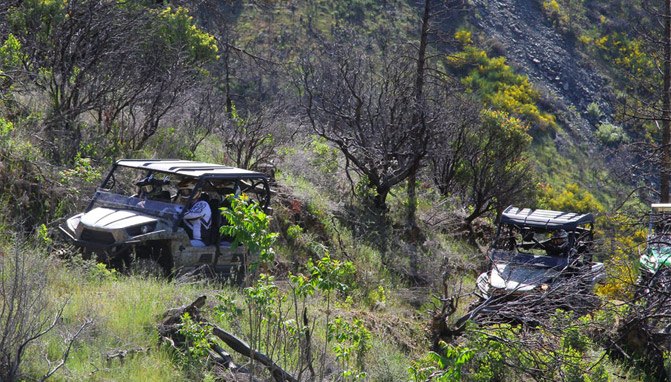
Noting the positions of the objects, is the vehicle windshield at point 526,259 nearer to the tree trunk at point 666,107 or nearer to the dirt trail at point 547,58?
the tree trunk at point 666,107

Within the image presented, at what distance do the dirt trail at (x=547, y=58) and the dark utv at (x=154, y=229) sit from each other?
29.4m

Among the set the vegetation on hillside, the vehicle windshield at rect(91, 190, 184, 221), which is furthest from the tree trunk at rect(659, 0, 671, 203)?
the vehicle windshield at rect(91, 190, 184, 221)

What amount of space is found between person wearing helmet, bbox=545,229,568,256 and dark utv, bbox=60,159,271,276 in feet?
14.9

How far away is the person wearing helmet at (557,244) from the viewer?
12.3 m

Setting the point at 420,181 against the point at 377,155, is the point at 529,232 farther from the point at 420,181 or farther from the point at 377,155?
the point at 420,181

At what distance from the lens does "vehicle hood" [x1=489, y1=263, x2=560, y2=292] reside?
10742 mm

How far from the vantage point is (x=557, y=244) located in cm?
1236

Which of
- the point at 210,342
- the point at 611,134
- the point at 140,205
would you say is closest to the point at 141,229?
the point at 140,205

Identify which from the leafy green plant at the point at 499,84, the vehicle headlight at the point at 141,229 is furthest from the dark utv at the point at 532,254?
the leafy green plant at the point at 499,84

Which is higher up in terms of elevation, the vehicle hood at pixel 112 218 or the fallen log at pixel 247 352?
the vehicle hood at pixel 112 218

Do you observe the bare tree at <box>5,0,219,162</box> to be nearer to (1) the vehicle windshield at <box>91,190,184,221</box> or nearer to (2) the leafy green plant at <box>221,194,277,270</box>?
(1) the vehicle windshield at <box>91,190,184,221</box>

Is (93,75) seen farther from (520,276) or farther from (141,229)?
(520,276)

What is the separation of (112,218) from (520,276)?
5.52 metres

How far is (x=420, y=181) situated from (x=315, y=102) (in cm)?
335
